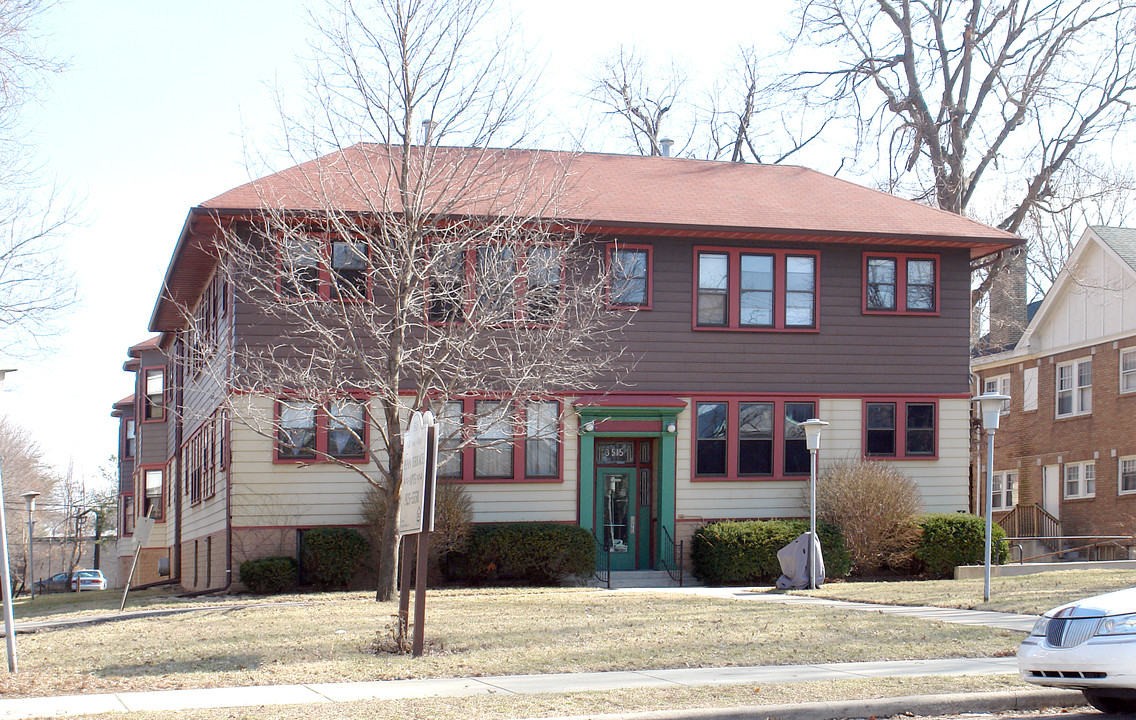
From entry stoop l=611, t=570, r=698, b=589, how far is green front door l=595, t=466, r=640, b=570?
37 cm

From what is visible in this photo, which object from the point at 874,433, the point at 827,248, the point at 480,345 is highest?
the point at 827,248

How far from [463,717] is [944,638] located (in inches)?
241

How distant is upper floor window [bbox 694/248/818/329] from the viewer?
23266mm

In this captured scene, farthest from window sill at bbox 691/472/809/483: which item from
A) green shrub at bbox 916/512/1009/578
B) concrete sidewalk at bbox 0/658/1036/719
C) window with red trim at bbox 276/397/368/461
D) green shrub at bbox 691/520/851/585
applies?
concrete sidewalk at bbox 0/658/1036/719

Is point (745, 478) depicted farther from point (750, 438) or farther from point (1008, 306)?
point (1008, 306)

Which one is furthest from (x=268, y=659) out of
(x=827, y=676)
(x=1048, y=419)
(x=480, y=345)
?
(x=1048, y=419)

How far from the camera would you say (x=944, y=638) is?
12328 millimetres

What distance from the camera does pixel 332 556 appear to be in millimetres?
20328

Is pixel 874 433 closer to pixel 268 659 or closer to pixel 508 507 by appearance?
pixel 508 507

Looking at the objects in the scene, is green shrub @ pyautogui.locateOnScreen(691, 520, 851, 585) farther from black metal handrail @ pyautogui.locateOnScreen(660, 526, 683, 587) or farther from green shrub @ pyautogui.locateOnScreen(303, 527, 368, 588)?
green shrub @ pyautogui.locateOnScreen(303, 527, 368, 588)

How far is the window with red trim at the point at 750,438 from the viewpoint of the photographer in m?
23.1

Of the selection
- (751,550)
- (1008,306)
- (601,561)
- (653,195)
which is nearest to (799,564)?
(751,550)

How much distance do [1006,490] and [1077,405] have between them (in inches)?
177

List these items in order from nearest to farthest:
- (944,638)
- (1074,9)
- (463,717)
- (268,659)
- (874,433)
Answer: (463,717) → (268,659) → (944,638) → (874,433) → (1074,9)
